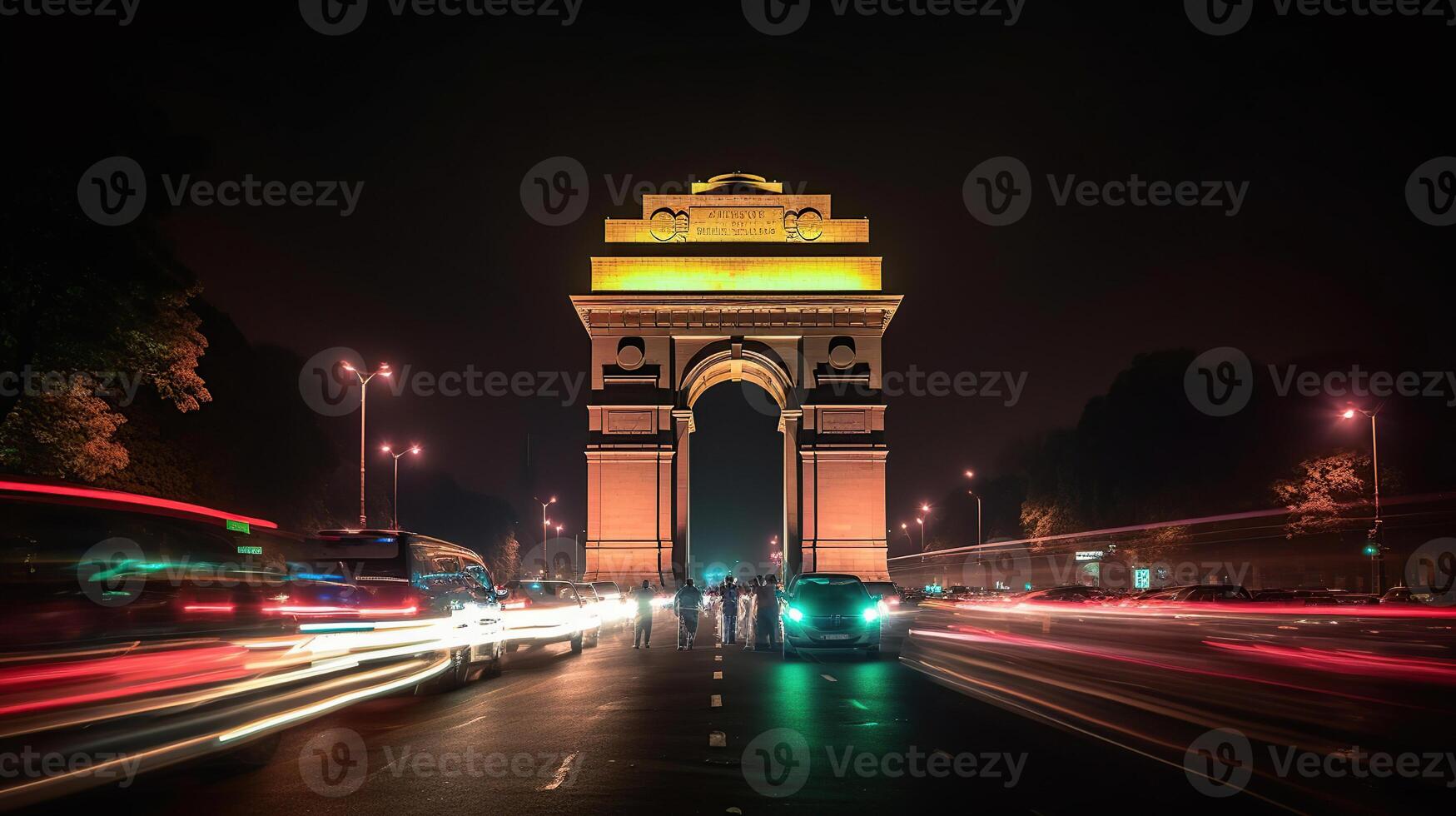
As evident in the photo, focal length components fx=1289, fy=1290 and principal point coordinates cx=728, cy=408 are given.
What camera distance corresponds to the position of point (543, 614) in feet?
84.8

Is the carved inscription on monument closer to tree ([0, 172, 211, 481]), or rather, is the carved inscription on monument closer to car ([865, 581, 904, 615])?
car ([865, 581, 904, 615])

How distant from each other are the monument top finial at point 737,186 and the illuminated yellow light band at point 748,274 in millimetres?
4654

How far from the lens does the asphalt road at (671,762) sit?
9.15 metres

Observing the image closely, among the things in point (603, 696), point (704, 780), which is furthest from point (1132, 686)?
point (704, 780)

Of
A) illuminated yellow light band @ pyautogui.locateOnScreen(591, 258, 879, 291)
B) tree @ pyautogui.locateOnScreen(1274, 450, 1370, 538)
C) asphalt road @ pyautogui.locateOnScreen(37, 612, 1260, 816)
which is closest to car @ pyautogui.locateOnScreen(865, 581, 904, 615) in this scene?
illuminated yellow light band @ pyautogui.locateOnScreen(591, 258, 879, 291)

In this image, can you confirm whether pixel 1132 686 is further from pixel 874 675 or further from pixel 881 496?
pixel 881 496

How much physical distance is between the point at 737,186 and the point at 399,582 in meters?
54.4

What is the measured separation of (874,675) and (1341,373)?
160 ft

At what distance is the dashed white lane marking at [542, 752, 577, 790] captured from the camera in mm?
9812

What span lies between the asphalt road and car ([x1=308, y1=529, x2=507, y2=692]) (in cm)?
118

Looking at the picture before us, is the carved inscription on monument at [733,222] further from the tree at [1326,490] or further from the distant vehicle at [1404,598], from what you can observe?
the distant vehicle at [1404,598]

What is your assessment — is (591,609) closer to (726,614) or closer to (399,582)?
(726,614)

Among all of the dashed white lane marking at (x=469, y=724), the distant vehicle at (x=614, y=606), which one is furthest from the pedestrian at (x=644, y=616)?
the distant vehicle at (x=614, y=606)

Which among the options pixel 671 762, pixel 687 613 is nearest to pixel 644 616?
pixel 687 613
